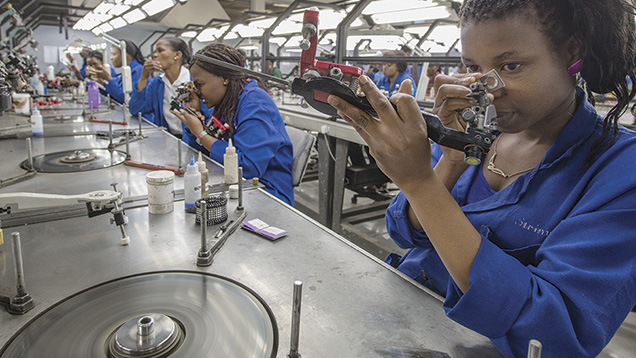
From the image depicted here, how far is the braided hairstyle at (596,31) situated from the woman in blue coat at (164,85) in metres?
2.77

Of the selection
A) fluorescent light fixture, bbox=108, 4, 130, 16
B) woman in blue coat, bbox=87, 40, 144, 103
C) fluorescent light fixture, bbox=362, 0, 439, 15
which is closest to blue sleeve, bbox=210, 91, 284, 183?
fluorescent light fixture, bbox=362, 0, 439, 15

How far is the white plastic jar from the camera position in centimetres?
116

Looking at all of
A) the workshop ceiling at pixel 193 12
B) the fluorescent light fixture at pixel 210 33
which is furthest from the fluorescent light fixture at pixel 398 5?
the workshop ceiling at pixel 193 12

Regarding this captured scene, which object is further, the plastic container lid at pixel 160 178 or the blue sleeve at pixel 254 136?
the blue sleeve at pixel 254 136

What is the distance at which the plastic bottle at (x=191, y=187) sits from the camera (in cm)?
121

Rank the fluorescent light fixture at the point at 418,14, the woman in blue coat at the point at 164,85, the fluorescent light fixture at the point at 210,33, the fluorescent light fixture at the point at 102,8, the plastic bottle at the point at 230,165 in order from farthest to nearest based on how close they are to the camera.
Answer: the fluorescent light fixture at the point at 210,33
the fluorescent light fixture at the point at 102,8
the fluorescent light fixture at the point at 418,14
the woman in blue coat at the point at 164,85
the plastic bottle at the point at 230,165

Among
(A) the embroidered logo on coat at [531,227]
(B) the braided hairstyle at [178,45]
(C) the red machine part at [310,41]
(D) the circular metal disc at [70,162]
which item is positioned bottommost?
(D) the circular metal disc at [70,162]

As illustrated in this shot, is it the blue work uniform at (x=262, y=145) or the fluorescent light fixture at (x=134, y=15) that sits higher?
the fluorescent light fixture at (x=134, y=15)

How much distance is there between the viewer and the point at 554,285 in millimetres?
612

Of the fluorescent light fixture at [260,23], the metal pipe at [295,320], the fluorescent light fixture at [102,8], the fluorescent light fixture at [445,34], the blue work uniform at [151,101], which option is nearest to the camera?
the metal pipe at [295,320]

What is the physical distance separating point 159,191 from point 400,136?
0.81m

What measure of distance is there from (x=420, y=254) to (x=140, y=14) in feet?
18.0

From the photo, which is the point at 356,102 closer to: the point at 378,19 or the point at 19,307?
the point at 19,307

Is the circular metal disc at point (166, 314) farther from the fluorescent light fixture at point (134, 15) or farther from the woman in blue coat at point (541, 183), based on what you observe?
the fluorescent light fixture at point (134, 15)
